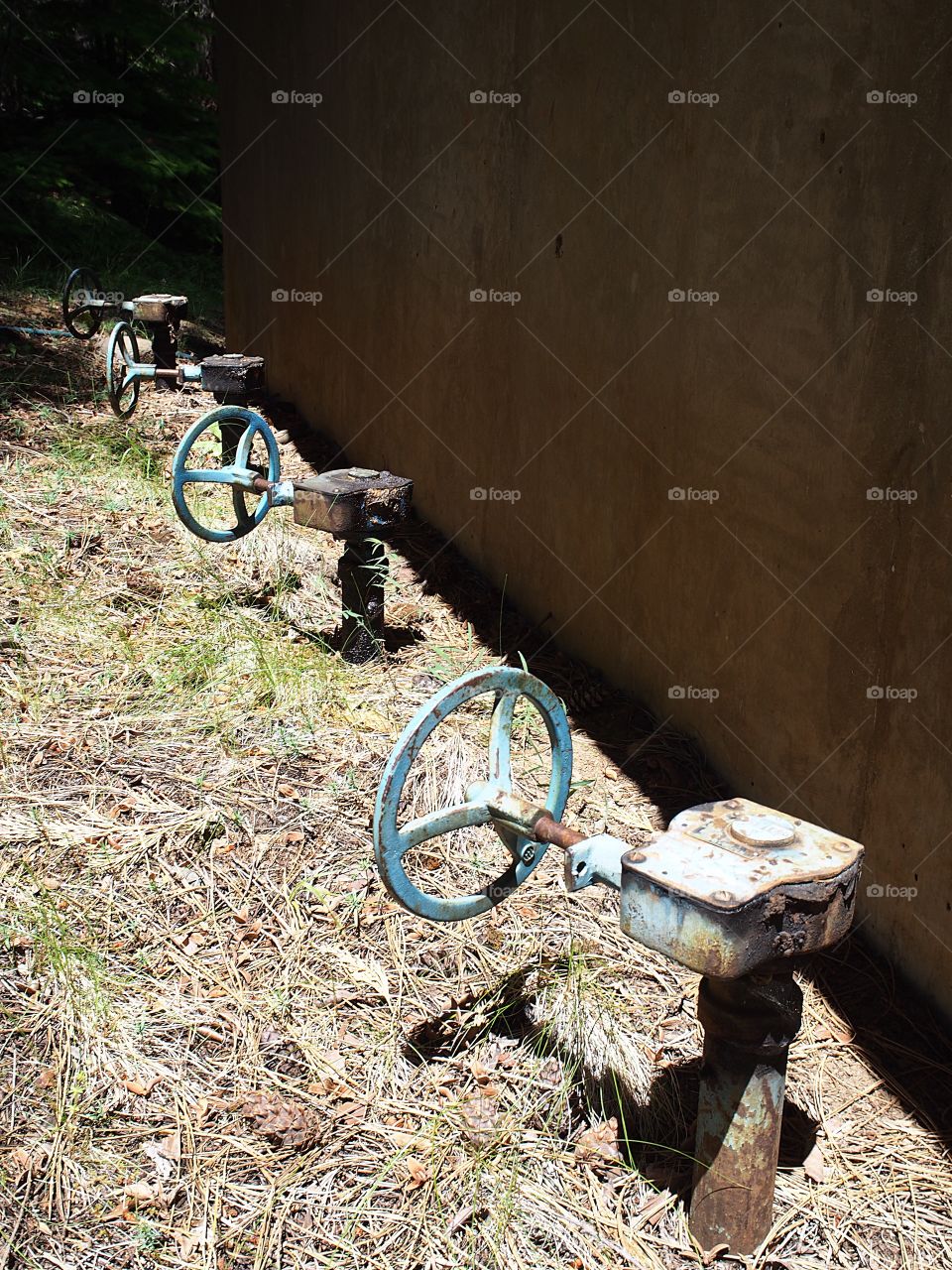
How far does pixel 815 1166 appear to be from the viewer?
2.34 m

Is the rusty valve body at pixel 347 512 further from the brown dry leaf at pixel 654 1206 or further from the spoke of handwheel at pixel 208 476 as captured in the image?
the brown dry leaf at pixel 654 1206

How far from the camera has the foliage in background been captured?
11.6m

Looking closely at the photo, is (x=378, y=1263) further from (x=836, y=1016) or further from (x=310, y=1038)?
(x=836, y=1016)

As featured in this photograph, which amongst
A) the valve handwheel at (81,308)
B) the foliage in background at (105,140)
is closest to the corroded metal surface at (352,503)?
the valve handwheel at (81,308)

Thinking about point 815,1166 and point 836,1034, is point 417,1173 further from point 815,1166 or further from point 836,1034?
point 836,1034

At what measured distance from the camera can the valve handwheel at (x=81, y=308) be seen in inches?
313

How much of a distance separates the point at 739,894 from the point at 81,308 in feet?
24.2

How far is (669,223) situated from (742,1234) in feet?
9.01

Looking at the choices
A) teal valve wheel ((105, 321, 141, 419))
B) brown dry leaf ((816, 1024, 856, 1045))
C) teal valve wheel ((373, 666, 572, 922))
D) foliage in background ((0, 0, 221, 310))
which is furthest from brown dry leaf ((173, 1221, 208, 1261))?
foliage in background ((0, 0, 221, 310))

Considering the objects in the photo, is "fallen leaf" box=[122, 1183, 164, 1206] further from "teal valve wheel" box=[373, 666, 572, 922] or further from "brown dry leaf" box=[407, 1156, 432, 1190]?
"teal valve wheel" box=[373, 666, 572, 922]

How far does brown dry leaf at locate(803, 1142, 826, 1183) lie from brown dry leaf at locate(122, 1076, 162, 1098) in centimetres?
140

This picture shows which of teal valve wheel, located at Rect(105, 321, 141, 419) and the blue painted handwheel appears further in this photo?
teal valve wheel, located at Rect(105, 321, 141, 419)

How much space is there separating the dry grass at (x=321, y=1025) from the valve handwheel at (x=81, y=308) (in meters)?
4.55

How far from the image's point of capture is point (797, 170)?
2857mm
